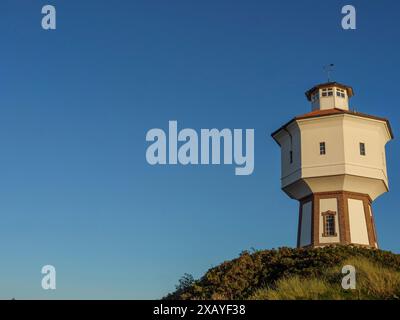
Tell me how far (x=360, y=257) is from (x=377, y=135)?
1767 cm

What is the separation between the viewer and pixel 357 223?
34.0 m

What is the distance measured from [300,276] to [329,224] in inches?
657

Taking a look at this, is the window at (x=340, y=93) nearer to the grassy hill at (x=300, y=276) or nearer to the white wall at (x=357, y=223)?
the white wall at (x=357, y=223)

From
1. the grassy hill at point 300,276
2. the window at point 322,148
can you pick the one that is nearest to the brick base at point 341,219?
the window at point 322,148

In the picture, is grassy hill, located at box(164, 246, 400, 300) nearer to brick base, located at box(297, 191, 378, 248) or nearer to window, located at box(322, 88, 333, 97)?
brick base, located at box(297, 191, 378, 248)

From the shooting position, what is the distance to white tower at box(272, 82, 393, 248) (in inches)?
1320

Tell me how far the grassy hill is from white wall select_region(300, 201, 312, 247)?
41.3ft

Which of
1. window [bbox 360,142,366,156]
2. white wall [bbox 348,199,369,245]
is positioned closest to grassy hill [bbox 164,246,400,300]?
white wall [bbox 348,199,369,245]

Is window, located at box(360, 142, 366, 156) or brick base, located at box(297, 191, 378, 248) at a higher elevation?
window, located at box(360, 142, 366, 156)

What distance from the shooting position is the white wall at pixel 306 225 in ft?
114

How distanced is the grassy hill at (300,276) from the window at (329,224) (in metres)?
11.7

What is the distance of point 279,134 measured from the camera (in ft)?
123

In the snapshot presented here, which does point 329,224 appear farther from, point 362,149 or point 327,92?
point 327,92
